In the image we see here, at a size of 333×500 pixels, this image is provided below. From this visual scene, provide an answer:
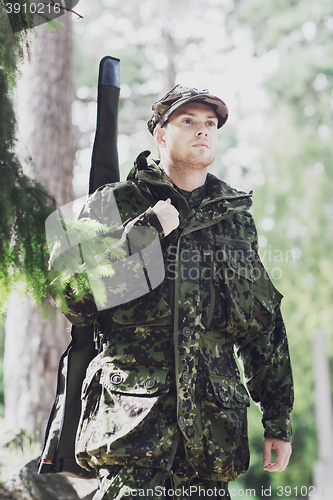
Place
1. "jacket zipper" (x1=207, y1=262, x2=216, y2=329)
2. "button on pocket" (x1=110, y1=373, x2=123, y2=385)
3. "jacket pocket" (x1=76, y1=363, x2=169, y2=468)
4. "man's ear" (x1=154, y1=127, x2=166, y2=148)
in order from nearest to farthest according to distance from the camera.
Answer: "jacket pocket" (x1=76, y1=363, x2=169, y2=468)
"button on pocket" (x1=110, y1=373, x2=123, y2=385)
"jacket zipper" (x1=207, y1=262, x2=216, y2=329)
"man's ear" (x1=154, y1=127, x2=166, y2=148)

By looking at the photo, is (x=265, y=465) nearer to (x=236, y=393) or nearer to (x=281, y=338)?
(x=236, y=393)

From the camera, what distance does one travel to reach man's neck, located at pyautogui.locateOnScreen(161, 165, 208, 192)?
2.74 meters

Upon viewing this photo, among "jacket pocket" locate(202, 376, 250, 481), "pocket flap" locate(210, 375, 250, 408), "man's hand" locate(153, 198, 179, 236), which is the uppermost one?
"man's hand" locate(153, 198, 179, 236)

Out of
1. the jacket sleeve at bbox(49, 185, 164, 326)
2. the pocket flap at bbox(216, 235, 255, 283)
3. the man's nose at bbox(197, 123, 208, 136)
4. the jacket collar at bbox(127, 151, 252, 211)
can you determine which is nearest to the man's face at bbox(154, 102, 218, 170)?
the man's nose at bbox(197, 123, 208, 136)

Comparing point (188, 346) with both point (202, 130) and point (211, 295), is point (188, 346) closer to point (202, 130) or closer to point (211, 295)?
point (211, 295)

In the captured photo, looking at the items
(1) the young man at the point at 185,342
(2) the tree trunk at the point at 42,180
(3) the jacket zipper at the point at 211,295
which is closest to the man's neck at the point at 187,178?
(1) the young man at the point at 185,342

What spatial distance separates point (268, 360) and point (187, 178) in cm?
105

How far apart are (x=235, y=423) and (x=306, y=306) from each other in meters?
13.6

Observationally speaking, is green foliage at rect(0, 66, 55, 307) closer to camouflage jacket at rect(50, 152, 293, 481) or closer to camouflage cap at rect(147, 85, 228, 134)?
camouflage jacket at rect(50, 152, 293, 481)

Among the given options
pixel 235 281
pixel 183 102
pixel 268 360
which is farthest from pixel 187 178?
pixel 268 360

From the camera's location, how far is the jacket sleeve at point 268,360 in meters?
2.56

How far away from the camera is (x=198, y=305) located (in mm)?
2393

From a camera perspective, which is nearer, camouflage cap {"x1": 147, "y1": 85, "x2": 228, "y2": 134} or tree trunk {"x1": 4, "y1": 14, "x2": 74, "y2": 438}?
camouflage cap {"x1": 147, "y1": 85, "x2": 228, "y2": 134}

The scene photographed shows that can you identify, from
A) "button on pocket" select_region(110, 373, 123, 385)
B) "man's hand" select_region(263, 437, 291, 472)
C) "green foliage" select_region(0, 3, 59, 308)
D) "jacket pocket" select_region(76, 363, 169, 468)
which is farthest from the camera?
"man's hand" select_region(263, 437, 291, 472)
